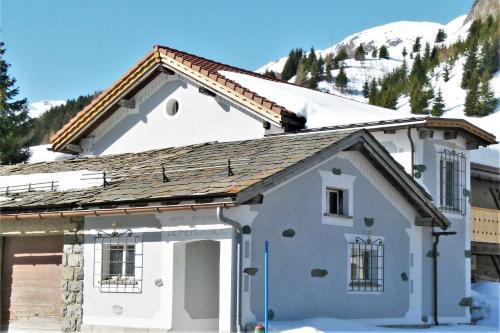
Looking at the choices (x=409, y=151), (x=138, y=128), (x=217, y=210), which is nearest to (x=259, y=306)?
(x=217, y=210)

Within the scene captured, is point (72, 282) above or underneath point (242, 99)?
underneath

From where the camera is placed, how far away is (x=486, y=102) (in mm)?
80500

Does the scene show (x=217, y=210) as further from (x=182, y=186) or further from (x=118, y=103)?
(x=118, y=103)

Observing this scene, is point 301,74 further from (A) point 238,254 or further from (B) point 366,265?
(A) point 238,254

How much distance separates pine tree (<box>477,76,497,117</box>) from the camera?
257 ft

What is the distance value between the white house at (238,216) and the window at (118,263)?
0.03m

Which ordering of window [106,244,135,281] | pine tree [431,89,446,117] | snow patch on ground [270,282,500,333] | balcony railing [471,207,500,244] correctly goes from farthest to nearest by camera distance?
pine tree [431,89,446,117], balcony railing [471,207,500,244], window [106,244,135,281], snow patch on ground [270,282,500,333]

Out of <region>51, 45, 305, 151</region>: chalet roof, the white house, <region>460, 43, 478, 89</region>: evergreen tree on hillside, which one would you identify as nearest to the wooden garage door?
the white house

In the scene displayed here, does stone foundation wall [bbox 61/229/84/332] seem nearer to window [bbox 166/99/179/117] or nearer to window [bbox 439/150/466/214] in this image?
window [bbox 166/99/179/117]

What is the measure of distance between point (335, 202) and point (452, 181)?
530 centimetres

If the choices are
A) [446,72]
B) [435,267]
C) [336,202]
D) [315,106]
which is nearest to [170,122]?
[315,106]

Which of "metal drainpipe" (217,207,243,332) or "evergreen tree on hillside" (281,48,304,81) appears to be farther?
"evergreen tree on hillside" (281,48,304,81)

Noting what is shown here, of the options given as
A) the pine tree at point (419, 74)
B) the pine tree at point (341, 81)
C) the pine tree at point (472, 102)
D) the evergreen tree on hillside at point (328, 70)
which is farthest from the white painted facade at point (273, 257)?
the evergreen tree on hillside at point (328, 70)

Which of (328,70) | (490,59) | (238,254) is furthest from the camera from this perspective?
(328,70)
